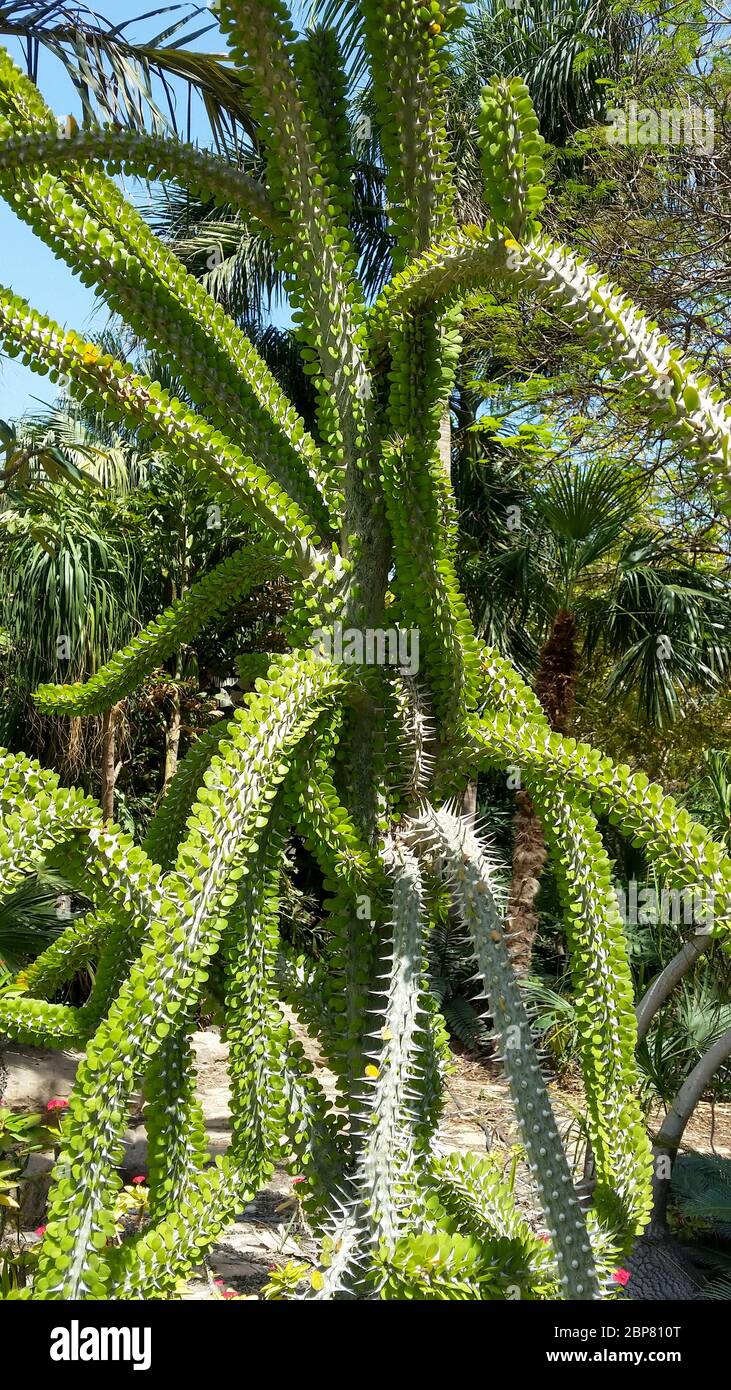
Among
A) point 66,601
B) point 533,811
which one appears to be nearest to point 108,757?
point 66,601

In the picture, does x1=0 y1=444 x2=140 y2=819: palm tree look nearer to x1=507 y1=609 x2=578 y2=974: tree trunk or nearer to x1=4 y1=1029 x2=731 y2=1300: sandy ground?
x1=4 y1=1029 x2=731 y2=1300: sandy ground

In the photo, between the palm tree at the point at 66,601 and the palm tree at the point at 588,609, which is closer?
the palm tree at the point at 588,609

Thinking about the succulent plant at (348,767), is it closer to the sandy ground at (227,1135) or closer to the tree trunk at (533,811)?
the sandy ground at (227,1135)

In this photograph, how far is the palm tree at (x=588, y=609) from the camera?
232 inches

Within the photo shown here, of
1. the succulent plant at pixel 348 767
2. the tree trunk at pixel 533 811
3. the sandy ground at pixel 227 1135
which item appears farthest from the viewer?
the tree trunk at pixel 533 811

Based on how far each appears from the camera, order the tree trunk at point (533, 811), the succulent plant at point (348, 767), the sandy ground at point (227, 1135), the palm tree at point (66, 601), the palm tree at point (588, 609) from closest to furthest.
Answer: the succulent plant at point (348, 767) < the sandy ground at point (227, 1135) < the palm tree at point (588, 609) < the tree trunk at point (533, 811) < the palm tree at point (66, 601)

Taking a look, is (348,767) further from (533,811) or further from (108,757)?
(533,811)

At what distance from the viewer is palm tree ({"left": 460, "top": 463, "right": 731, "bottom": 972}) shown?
19.4ft

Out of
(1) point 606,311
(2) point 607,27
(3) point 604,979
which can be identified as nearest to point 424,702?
(3) point 604,979

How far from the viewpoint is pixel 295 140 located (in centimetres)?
200

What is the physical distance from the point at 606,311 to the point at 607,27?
854 centimetres

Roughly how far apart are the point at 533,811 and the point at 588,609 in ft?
5.57

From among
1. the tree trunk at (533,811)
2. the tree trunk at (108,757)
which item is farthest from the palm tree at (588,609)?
the tree trunk at (108,757)

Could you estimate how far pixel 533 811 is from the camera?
6.46 m
